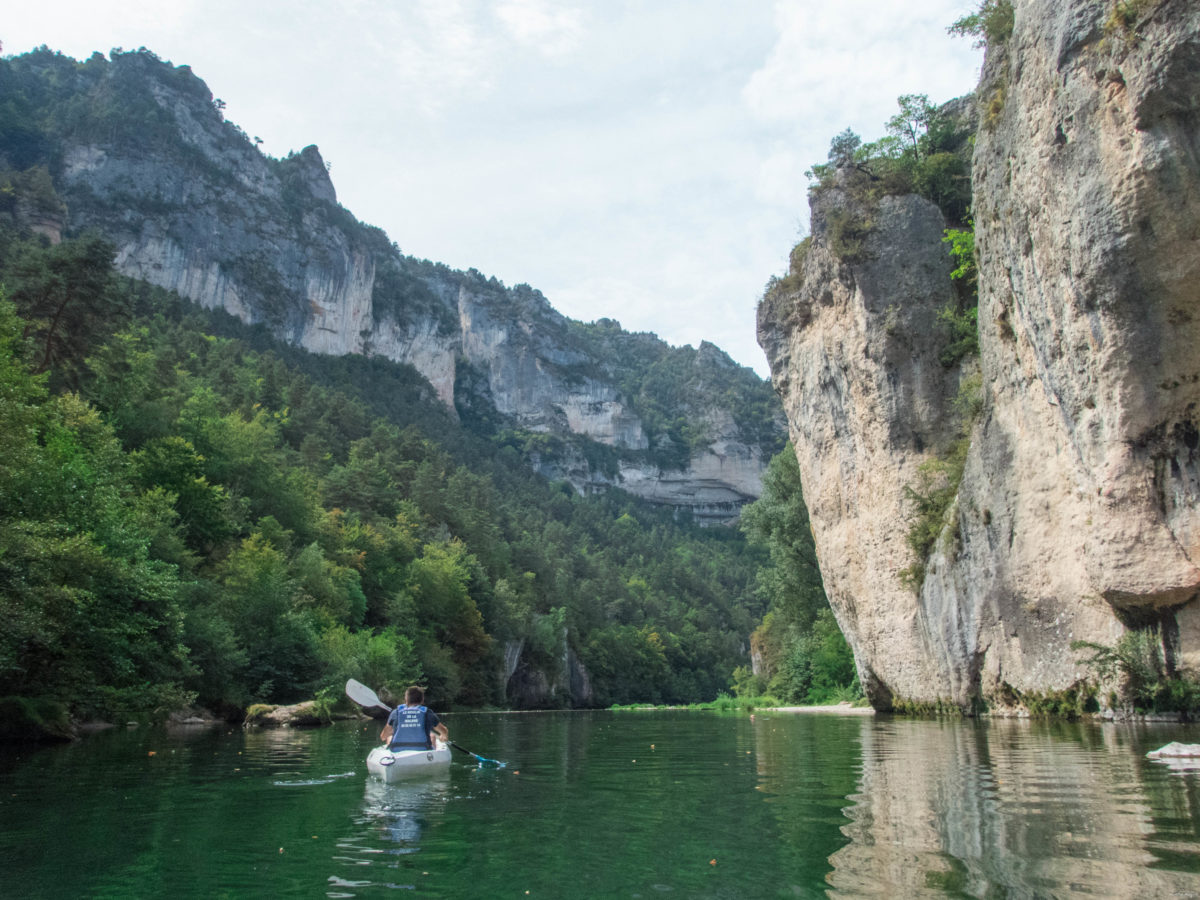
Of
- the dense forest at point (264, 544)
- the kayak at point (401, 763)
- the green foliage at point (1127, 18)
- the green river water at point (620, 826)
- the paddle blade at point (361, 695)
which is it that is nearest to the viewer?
the green river water at point (620, 826)

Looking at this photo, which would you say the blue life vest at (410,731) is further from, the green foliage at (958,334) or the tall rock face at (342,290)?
the tall rock face at (342,290)

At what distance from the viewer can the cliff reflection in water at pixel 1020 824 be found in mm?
4531

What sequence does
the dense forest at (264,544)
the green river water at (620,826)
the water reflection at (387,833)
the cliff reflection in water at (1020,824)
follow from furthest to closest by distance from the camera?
the dense forest at (264,544) < the water reflection at (387,833) < the green river water at (620,826) < the cliff reflection in water at (1020,824)

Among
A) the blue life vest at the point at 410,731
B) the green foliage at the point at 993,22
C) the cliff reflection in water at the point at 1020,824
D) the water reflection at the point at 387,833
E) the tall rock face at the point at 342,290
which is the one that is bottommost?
the water reflection at the point at 387,833

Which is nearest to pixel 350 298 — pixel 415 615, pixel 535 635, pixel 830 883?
pixel 535 635

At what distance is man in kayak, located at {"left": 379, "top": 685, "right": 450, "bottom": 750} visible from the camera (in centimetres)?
1079

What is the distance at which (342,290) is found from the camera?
4658 inches

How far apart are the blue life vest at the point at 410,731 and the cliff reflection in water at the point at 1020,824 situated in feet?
14.3

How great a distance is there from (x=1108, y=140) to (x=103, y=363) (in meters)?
33.8

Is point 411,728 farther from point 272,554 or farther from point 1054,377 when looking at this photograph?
point 272,554

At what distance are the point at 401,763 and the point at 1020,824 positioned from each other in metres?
7.02

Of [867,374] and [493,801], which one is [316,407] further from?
[493,801]

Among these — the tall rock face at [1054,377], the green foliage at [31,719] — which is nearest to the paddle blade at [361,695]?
the green foliage at [31,719]

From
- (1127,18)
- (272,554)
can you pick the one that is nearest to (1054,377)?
(1127,18)
